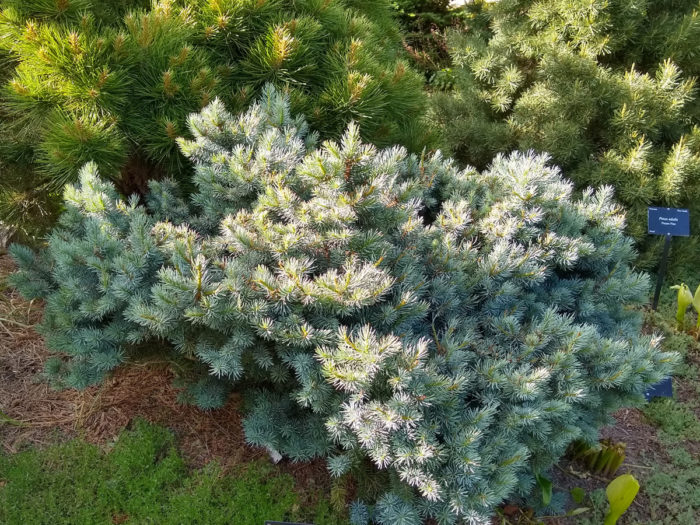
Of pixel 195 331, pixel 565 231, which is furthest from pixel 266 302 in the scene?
pixel 565 231

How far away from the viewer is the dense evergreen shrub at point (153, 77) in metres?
2.16

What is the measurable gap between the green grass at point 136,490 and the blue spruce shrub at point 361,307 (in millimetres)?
174

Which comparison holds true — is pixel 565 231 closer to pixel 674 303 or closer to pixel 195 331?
pixel 195 331

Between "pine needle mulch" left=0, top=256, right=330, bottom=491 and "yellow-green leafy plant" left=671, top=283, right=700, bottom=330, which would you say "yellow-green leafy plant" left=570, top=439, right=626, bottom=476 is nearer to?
"pine needle mulch" left=0, top=256, right=330, bottom=491

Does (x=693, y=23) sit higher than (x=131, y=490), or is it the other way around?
(x=693, y=23)

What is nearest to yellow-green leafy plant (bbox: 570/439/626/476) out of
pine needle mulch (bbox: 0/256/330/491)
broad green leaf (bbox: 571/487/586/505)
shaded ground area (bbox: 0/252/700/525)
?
Answer: shaded ground area (bbox: 0/252/700/525)

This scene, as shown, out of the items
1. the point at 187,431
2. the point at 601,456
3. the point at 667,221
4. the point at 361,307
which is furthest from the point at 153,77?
the point at 667,221

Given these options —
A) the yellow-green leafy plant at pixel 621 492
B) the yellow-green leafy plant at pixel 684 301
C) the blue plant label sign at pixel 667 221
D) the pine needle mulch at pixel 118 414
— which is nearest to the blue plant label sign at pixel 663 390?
the yellow-green leafy plant at pixel 684 301

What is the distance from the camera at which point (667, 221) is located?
3568 millimetres

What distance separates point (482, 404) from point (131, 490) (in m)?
1.32

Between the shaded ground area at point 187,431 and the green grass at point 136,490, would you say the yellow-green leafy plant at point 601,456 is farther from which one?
the green grass at point 136,490

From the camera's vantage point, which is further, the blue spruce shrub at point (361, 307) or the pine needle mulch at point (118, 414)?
the pine needle mulch at point (118, 414)

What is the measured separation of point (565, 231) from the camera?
2.31 meters

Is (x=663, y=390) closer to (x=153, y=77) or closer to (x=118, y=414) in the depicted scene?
(x=118, y=414)
